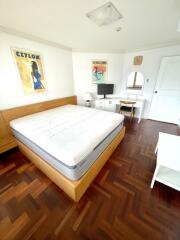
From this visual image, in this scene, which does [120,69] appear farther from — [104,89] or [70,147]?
[70,147]

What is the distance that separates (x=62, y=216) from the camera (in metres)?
1.25

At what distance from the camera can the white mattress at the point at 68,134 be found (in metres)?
1.30

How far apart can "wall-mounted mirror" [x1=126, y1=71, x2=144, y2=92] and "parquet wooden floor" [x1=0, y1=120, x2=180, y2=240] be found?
2.86 m

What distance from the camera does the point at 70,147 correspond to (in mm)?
1339

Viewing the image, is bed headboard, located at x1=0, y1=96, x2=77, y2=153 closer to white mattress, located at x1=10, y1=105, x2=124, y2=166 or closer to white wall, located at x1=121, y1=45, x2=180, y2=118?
white mattress, located at x1=10, y1=105, x2=124, y2=166

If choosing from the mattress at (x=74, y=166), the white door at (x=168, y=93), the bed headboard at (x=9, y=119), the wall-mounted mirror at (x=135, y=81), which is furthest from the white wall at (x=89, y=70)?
the mattress at (x=74, y=166)

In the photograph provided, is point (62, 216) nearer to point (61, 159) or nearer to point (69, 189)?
point (69, 189)

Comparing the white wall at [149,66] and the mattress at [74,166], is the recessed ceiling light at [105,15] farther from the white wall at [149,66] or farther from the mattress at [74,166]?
the white wall at [149,66]

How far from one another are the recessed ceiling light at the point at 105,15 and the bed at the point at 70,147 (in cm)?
171

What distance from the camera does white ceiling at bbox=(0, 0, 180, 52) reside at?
4.74ft

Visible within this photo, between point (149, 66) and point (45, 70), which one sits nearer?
point (45, 70)

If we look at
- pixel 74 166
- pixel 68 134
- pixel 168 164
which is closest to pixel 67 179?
pixel 74 166

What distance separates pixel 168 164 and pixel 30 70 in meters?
3.23

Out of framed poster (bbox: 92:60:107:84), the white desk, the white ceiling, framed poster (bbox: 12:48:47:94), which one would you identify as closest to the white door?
the white ceiling
